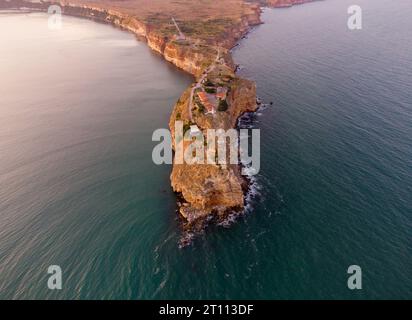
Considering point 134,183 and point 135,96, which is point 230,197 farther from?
point 135,96

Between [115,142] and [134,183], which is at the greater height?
[115,142]

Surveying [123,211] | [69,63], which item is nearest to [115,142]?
[123,211]

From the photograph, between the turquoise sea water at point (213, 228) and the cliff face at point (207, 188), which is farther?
the cliff face at point (207, 188)

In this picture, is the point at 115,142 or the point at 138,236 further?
the point at 115,142

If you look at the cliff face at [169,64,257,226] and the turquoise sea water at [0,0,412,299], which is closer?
the turquoise sea water at [0,0,412,299]

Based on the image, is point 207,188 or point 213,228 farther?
point 207,188

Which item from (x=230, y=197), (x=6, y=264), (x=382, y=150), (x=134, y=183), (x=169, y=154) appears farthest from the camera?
(x=169, y=154)

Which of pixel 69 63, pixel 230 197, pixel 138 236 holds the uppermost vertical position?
pixel 69 63
